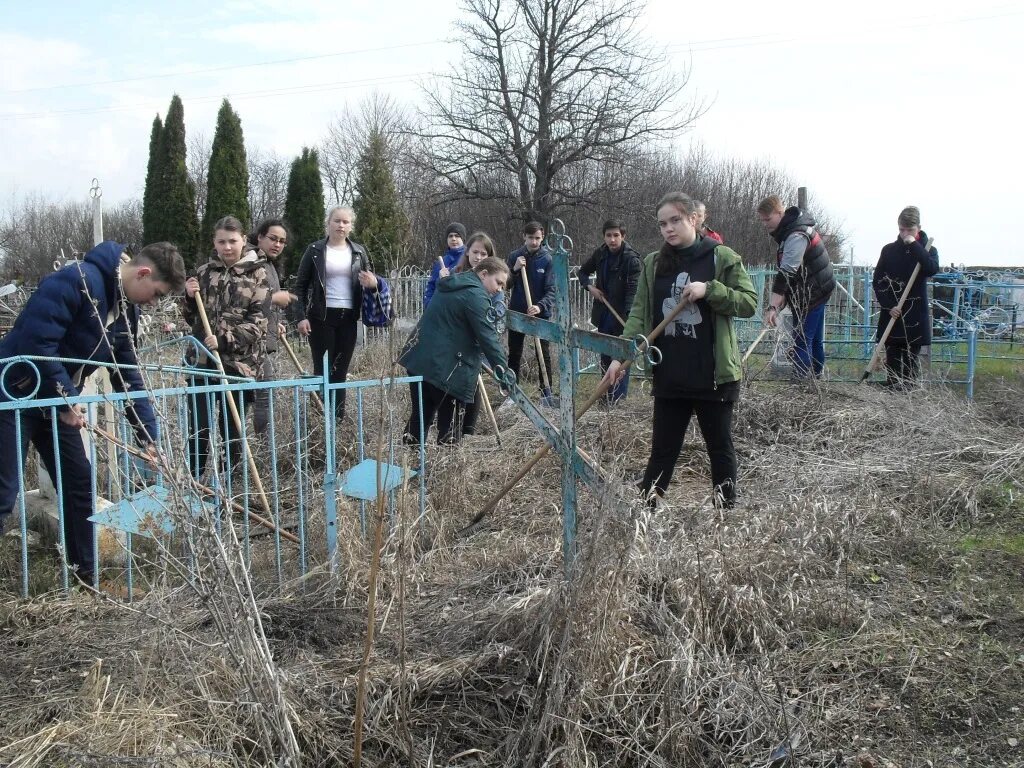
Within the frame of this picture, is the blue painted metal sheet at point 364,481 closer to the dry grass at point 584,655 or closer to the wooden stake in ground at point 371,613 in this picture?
the dry grass at point 584,655

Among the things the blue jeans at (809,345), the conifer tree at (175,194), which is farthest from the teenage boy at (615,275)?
the conifer tree at (175,194)

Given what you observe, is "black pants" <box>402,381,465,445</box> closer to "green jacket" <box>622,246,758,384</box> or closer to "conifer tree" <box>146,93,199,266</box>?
"green jacket" <box>622,246,758,384</box>

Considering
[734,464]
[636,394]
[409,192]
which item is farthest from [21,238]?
[734,464]

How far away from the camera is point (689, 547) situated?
3.05 m

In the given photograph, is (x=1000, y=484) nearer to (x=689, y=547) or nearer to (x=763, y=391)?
(x=763, y=391)

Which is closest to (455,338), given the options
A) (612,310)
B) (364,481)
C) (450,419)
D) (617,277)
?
(450,419)

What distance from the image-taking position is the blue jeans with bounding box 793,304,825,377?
6.91 m

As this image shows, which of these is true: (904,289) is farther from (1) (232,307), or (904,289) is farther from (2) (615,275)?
(1) (232,307)

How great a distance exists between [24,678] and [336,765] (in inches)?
43.5

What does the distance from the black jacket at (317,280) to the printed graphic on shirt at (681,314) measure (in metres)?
2.65

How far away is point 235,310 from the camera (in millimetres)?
5148

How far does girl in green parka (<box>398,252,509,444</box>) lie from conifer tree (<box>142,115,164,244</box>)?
2127 centimetres

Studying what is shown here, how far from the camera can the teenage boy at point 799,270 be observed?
684 cm

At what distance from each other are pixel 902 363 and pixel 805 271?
1323 millimetres
